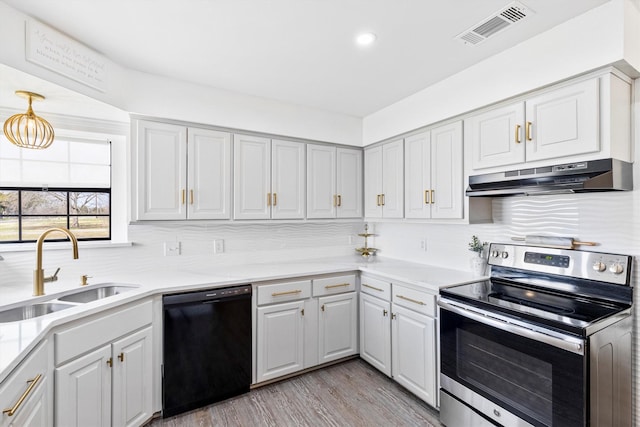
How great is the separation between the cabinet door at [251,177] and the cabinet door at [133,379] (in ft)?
3.97

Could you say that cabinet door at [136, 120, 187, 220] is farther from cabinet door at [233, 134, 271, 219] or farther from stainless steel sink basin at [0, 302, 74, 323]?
stainless steel sink basin at [0, 302, 74, 323]

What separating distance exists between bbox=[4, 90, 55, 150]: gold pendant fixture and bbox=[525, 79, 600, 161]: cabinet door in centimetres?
334

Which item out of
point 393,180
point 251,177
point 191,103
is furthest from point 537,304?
point 191,103

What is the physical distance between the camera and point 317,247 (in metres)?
3.47

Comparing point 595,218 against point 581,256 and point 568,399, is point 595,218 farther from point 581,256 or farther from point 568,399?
point 568,399

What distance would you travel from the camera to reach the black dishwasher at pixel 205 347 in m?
2.15

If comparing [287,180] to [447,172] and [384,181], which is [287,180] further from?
[447,172]

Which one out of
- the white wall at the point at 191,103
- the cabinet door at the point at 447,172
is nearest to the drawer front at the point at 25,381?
the white wall at the point at 191,103

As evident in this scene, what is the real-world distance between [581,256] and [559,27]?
1393 millimetres

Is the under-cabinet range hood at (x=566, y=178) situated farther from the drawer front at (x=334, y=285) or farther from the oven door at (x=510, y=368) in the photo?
the drawer front at (x=334, y=285)

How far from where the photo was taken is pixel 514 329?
166cm

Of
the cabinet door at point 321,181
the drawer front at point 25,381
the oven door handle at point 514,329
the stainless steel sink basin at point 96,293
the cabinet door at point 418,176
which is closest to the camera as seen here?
the drawer front at point 25,381

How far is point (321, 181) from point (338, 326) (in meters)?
1.46

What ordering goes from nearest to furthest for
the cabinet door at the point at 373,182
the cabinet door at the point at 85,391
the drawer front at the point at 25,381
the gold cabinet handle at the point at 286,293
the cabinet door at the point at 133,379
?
the drawer front at the point at 25,381 → the cabinet door at the point at 85,391 → the cabinet door at the point at 133,379 → the gold cabinet handle at the point at 286,293 → the cabinet door at the point at 373,182
